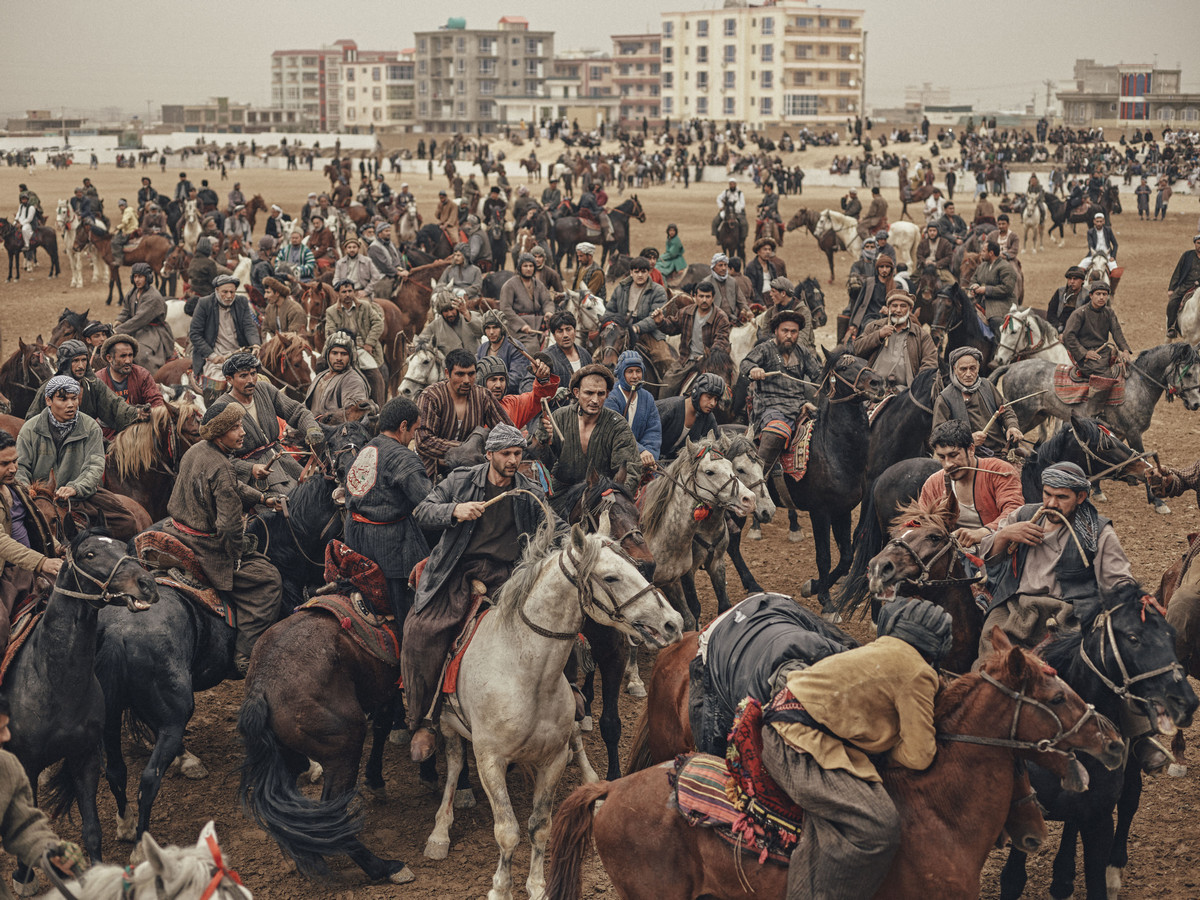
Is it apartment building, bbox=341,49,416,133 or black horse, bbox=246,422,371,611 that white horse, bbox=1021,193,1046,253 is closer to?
black horse, bbox=246,422,371,611

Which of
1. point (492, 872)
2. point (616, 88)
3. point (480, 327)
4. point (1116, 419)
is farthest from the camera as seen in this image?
point (616, 88)

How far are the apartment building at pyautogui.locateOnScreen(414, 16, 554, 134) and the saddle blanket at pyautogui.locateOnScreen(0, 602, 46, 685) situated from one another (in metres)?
117

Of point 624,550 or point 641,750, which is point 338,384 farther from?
point 641,750

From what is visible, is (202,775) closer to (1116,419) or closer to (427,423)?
(427,423)

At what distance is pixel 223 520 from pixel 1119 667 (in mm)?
4694

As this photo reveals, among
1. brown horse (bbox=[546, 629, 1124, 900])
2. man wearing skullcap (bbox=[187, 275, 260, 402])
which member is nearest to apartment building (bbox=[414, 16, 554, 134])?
man wearing skullcap (bbox=[187, 275, 260, 402])

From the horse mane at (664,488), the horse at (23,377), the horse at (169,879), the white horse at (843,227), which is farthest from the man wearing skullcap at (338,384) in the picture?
the white horse at (843,227)

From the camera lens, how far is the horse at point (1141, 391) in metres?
10.8

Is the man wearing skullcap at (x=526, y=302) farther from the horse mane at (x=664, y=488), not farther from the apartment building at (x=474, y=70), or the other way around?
the apartment building at (x=474, y=70)

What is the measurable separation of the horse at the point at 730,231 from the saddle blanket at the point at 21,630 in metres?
19.3

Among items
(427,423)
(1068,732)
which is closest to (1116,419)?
(427,423)

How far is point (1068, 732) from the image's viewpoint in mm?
4059

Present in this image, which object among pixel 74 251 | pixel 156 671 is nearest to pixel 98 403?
pixel 156 671

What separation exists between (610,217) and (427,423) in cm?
1827
